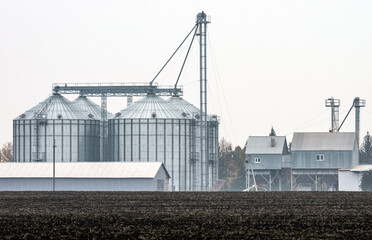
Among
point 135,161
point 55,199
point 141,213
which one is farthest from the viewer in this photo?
point 135,161

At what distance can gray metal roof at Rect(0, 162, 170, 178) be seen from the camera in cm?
10600

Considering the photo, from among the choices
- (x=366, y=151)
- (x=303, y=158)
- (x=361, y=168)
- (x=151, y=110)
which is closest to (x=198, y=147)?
(x=151, y=110)

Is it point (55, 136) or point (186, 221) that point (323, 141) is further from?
point (186, 221)

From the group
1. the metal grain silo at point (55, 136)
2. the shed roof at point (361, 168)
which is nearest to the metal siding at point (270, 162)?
A: the shed roof at point (361, 168)

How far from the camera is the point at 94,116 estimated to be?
12331 cm

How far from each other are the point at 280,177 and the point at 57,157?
31.1m

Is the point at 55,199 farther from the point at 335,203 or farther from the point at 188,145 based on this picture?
the point at 188,145

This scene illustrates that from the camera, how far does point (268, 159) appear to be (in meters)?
126

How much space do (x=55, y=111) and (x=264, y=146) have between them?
29.2 meters

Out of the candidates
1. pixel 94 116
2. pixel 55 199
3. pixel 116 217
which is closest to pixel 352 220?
pixel 116 217

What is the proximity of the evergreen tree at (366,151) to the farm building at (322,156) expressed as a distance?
5101 cm

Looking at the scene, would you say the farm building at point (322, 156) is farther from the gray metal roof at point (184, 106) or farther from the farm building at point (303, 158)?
the gray metal roof at point (184, 106)

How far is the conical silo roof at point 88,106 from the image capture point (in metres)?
124

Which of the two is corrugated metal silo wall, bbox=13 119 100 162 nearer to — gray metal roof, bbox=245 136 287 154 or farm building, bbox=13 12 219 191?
farm building, bbox=13 12 219 191
